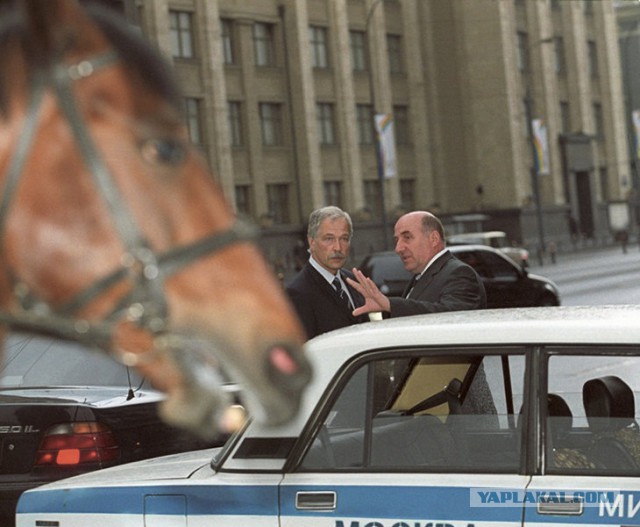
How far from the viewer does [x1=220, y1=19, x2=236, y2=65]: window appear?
64000mm

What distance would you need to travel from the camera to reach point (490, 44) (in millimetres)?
78250

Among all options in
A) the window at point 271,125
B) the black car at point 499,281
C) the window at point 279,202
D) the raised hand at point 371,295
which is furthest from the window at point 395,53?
the raised hand at point 371,295

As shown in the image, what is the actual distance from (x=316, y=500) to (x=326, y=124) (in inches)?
2580

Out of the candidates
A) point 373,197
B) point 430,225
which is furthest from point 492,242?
point 430,225

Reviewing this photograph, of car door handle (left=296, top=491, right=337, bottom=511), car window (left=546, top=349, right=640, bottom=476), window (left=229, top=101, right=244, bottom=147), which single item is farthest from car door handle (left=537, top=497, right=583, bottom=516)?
window (left=229, top=101, right=244, bottom=147)

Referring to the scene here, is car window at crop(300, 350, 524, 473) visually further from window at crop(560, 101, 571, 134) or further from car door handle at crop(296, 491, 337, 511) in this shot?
window at crop(560, 101, 571, 134)

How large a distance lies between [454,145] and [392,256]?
51.6m

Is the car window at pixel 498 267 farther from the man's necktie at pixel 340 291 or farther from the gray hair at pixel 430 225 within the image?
the man's necktie at pixel 340 291

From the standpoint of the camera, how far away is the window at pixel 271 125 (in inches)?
2621

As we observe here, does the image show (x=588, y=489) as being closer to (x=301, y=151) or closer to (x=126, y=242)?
(x=126, y=242)

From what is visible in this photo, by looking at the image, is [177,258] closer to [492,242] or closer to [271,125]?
[492,242]

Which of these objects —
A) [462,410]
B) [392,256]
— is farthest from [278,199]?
[462,410]

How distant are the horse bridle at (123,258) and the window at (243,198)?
206ft

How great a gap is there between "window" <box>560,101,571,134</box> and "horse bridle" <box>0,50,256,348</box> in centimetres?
8919
